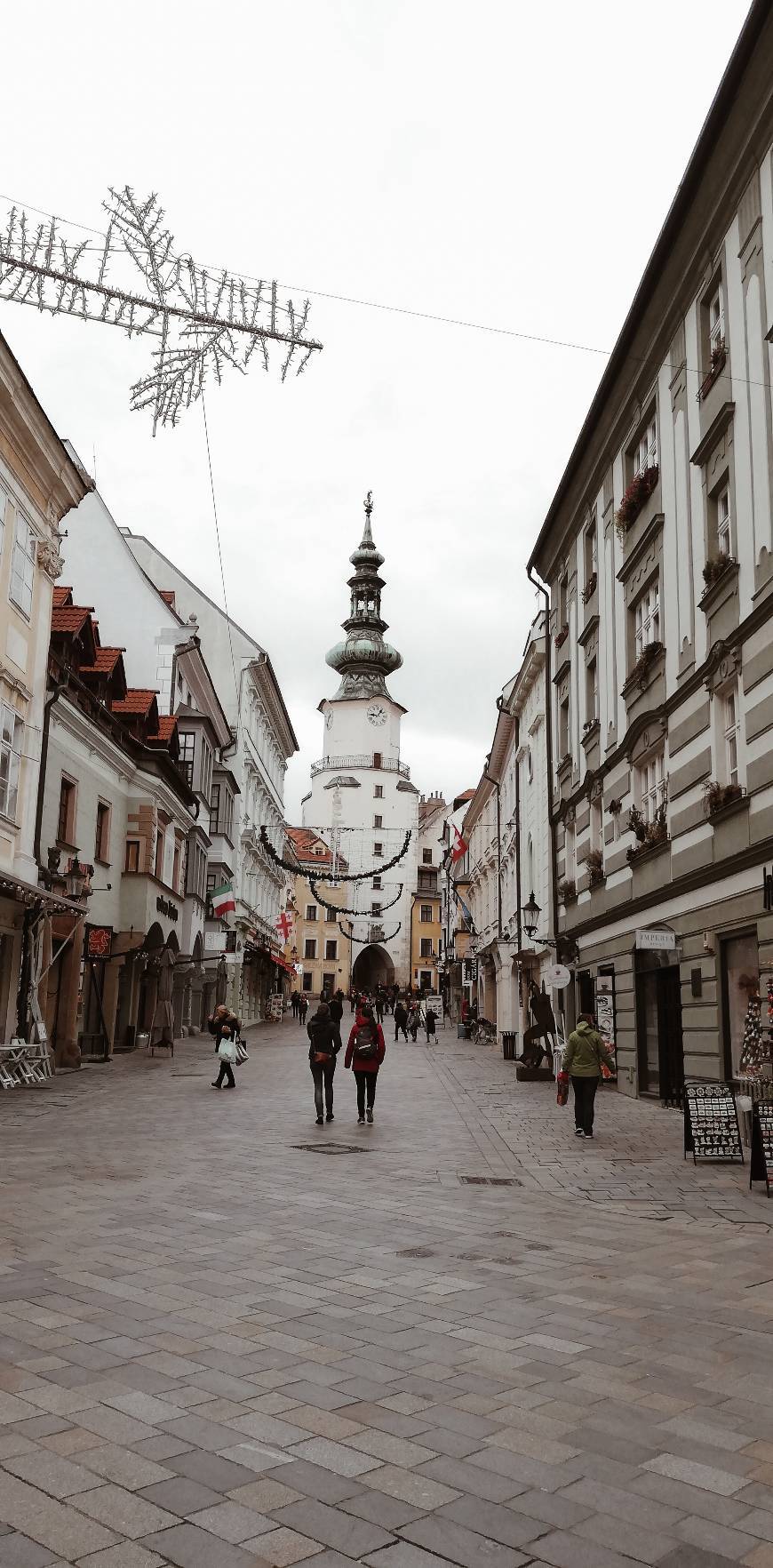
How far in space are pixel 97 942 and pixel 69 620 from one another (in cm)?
736

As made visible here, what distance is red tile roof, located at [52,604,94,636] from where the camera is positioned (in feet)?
87.4

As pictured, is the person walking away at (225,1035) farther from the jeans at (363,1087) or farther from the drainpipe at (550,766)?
the drainpipe at (550,766)

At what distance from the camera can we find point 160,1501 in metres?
3.95

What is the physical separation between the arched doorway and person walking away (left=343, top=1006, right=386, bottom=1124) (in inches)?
3413

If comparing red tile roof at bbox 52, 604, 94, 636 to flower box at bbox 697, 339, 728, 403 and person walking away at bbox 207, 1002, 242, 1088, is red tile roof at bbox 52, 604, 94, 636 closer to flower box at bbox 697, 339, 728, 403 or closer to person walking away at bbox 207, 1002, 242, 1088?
person walking away at bbox 207, 1002, 242, 1088

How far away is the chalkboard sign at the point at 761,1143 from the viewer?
10.8 m

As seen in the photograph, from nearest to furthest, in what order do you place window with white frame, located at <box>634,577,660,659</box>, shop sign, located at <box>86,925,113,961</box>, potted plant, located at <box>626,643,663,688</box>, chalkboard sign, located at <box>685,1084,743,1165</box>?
chalkboard sign, located at <box>685,1084,743,1165</box>
potted plant, located at <box>626,643,663,688</box>
window with white frame, located at <box>634,577,660,659</box>
shop sign, located at <box>86,925,113,961</box>

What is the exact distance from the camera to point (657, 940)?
1806 centimetres

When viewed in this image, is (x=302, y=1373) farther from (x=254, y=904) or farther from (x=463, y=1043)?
(x=254, y=904)

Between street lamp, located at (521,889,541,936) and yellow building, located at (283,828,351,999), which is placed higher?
→ yellow building, located at (283,828,351,999)

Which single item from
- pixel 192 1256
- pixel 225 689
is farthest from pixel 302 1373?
pixel 225 689

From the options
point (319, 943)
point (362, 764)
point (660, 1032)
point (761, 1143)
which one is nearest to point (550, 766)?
point (660, 1032)

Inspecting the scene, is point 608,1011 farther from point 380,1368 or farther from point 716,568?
point 380,1368

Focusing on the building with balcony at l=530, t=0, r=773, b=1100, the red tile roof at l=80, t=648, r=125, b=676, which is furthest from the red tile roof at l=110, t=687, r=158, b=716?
the building with balcony at l=530, t=0, r=773, b=1100
